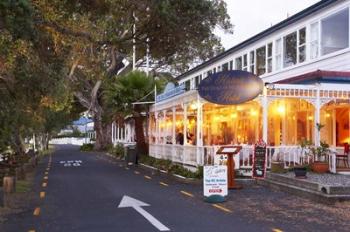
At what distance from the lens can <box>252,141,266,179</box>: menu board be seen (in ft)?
64.6

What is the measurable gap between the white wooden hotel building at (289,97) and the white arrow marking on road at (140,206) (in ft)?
22.7

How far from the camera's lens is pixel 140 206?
14.1 metres

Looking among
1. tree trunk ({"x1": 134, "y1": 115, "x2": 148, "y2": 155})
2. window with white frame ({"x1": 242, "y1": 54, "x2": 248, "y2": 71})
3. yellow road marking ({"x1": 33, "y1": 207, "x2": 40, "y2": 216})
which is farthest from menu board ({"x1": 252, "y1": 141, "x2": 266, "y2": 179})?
tree trunk ({"x1": 134, "y1": 115, "x2": 148, "y2": 155})

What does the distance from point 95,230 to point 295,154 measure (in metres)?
12.4

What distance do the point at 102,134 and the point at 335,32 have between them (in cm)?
3806

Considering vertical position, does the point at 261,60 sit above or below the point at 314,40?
below

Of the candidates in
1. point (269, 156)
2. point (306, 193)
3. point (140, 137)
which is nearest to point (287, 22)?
point (269, 156)

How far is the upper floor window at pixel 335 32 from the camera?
22938 mm

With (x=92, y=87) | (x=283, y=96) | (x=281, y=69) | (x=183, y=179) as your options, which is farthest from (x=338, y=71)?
(x=92, y=87)

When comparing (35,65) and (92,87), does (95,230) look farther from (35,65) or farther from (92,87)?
(92,87)

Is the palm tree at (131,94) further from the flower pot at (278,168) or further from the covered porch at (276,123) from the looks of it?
the flower pot at (278,168)

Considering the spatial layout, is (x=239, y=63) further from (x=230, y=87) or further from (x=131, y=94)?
(x=230, y=87)

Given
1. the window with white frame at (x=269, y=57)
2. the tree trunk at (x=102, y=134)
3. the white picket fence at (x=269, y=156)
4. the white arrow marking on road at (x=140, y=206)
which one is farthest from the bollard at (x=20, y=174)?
the tree trunk at (x=102, y=134)

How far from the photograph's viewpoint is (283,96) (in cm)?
2078
